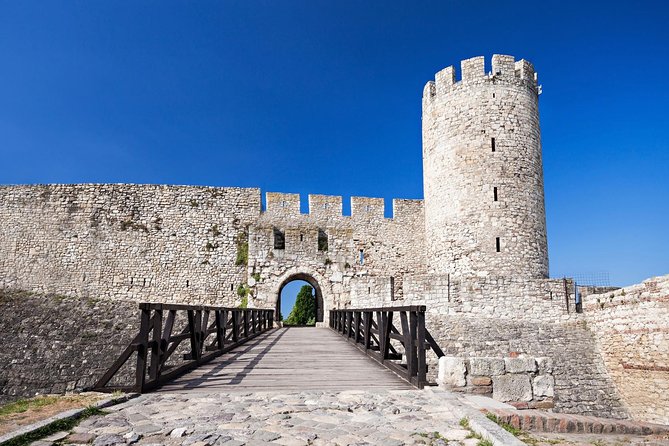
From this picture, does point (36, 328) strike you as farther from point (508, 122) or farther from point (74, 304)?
point (508, 122)

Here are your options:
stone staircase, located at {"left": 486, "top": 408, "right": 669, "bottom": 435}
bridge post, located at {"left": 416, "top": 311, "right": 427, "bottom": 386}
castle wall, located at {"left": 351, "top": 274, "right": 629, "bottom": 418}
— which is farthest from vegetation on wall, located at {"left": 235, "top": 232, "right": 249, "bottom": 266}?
stone staircase, located at {"left": 486, "top": 408, "right": 669, "bottom": 435}

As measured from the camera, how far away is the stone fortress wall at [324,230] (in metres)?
15.9

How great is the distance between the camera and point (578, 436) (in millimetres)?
3617

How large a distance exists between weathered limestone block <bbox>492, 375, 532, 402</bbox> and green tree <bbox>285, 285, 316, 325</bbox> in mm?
18788

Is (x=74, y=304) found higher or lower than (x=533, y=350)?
higher

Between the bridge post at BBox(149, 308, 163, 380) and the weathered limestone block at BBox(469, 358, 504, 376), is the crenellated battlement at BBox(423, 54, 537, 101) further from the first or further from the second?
the bridge post at BBox(149, 308, 163, 380)

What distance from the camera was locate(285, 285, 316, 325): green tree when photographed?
913 inches

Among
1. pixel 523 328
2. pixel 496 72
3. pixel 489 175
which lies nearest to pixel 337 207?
pixel 489 175

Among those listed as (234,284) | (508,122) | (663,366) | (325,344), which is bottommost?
(663,366)

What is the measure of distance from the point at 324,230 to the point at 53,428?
15.8 metres

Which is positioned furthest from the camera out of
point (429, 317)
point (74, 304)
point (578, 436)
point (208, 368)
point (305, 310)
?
point (305, 310)

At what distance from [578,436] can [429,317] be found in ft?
31.6

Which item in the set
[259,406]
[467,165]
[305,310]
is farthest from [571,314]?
[305,310]

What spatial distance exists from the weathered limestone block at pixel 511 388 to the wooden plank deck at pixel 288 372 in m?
0.89
